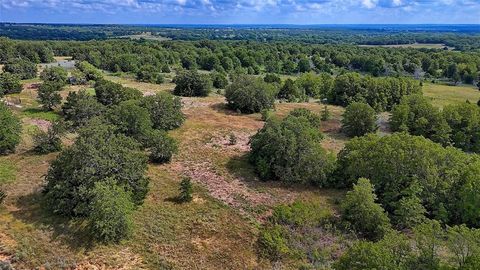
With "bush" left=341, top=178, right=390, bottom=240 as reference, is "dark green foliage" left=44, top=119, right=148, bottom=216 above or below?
above

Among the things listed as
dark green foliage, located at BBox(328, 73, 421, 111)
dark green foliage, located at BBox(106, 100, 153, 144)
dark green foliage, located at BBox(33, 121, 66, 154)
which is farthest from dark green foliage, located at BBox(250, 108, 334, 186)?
dark green foliage, located at BBox(328, 73, 421, 111)

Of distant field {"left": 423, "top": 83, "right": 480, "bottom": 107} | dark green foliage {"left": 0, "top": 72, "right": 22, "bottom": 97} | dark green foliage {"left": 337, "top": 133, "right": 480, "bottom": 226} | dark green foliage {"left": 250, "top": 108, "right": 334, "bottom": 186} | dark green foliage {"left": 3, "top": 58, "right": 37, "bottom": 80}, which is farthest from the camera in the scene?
distant field {"left": 423, "top": 83, "right": 480, "bottom": 107}

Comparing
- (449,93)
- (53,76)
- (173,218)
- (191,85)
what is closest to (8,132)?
(173,218)

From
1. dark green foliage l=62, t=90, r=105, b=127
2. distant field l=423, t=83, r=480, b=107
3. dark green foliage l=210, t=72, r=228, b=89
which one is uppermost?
dark green foliage l=62, t=90, r=105, b=127

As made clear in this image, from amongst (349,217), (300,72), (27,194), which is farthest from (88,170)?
(300,72)

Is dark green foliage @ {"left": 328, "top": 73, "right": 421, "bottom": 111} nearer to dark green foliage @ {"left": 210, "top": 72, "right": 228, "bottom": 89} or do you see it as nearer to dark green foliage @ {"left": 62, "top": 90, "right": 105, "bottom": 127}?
dark green foliage @ {"left": 210, "top": 72, "right": 228, "bottom": 89}

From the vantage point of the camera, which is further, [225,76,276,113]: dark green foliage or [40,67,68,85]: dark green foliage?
[40,67,68,85]: dark green foliage

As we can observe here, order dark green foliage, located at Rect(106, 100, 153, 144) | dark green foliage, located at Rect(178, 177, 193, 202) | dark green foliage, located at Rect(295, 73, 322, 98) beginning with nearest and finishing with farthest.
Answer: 1. dark green foliage, located at Rect(178, 177, 193, 202)
2. dark green foliage, located at Rect(106, 100, 153, 144)
3. dark green foliage, located at Rect(295, 73, 322, 98)
